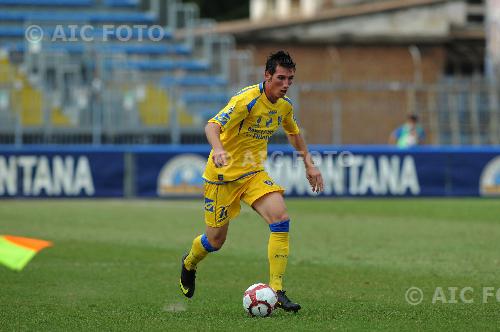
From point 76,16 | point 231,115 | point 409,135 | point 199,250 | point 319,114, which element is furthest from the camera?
point 76,16

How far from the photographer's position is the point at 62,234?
15.7 meters

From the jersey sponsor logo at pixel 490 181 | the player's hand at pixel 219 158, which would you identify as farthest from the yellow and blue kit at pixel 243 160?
the jersey sponsor logo at pixel 490 181

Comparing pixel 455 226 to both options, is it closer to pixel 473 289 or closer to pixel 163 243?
pixel 163 243

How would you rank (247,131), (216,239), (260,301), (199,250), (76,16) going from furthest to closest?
(76,16), (199,250), (216,239), (247,131), (260,301)

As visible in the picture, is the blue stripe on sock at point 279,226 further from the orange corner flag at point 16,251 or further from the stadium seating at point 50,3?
the stadium seating at point 50,3

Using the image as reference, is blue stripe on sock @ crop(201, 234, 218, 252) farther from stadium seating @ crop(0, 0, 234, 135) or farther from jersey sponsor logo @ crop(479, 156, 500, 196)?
stadium seating @ crop(0, 0, 234, 135)

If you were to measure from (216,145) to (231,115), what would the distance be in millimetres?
571

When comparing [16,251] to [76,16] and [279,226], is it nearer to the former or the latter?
[279,226]

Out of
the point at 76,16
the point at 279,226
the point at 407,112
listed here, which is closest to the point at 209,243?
the point at 279,226

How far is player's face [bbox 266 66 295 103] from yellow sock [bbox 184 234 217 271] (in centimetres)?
142

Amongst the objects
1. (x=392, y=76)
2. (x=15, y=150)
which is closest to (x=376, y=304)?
(x=15, y=150)

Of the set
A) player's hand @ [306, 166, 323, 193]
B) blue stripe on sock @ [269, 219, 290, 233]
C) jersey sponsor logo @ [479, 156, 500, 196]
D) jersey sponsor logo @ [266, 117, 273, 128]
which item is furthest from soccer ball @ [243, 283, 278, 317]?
jersey sponsor logo @ [479, 156, 500, 196]

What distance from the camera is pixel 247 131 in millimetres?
9133

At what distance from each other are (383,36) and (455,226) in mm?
17492
